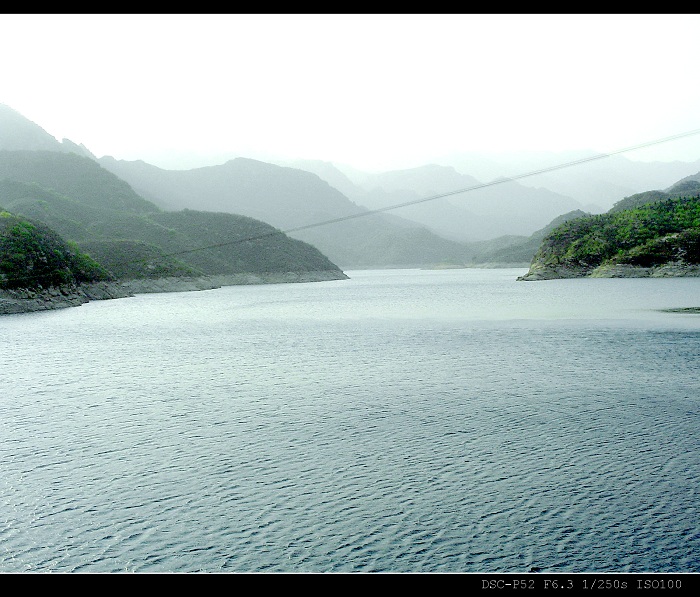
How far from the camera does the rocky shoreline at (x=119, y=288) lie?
70.4 meters

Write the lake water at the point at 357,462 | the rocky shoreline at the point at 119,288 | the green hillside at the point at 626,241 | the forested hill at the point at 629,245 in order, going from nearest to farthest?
the lake water at the point at 357,462 → the rocky shoreline at the point at 119,288 → the forested hill at the point at 629,245 → the green hillside at the point at 626,241

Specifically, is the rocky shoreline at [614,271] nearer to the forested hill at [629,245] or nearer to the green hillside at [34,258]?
the forested hill at [629,245]

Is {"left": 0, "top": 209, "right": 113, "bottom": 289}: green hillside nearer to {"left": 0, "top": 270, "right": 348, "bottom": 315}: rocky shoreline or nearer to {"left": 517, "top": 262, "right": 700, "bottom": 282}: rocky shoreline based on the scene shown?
{"left": 0, "top": 270, "right": 348, "bottom": 315}: rocky shoreline

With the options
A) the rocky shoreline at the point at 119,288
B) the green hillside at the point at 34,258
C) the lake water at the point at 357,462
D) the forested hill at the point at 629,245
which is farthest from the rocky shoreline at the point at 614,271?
Answer: the lake water at the point at 357,462

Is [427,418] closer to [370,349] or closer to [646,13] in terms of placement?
[646,13]

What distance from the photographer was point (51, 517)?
10.7 m

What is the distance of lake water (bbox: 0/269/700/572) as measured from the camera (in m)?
9.14

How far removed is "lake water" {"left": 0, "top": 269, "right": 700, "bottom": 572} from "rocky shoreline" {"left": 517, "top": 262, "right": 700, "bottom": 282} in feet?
313

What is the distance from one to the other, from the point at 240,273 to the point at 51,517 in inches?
5996

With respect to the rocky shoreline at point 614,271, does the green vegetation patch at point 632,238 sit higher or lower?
higher

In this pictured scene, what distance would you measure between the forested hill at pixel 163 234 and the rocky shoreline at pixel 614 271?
61.4m

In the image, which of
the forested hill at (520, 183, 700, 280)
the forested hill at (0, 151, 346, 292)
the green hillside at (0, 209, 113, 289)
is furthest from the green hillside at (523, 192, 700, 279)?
the green hillside at (0, 209, 113, 289)

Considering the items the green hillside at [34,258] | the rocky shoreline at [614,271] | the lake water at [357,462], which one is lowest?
the lake water at [357,462]
